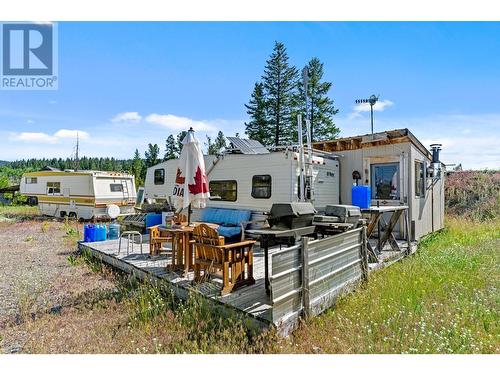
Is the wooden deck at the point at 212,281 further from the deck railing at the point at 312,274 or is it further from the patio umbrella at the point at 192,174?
the patio umbrella at the point at 192,174

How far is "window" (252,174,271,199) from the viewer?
842cm

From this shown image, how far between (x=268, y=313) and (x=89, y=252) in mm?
6099

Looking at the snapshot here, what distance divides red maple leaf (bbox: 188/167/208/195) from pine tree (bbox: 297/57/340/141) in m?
19.5

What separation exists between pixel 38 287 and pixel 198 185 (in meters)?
3.47

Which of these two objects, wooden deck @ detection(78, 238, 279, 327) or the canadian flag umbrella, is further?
the canadian flag umbrella

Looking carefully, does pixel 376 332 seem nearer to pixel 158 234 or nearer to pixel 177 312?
pixel 177 312

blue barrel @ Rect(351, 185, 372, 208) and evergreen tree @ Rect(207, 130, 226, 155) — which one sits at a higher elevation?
evergreen tree @ Rect(207, 130, 226, 155)

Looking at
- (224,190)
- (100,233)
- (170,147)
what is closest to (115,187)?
(100,233)

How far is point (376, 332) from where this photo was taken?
11.4ft

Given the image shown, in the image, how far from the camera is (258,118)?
2483cm

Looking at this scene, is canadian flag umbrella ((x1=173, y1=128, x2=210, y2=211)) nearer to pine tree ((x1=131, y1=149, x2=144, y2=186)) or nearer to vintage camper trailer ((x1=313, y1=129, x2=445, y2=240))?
vintage camper trailer ((x1=313, y1=129, x2=445, y2=240))

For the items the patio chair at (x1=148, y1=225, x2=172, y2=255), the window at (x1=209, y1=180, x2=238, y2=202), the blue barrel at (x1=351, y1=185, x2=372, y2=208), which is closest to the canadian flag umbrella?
the patio chair at (x1=148, y1=225, x2=172, y2=255)

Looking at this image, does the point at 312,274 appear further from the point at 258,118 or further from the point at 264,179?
the point at 258,118
